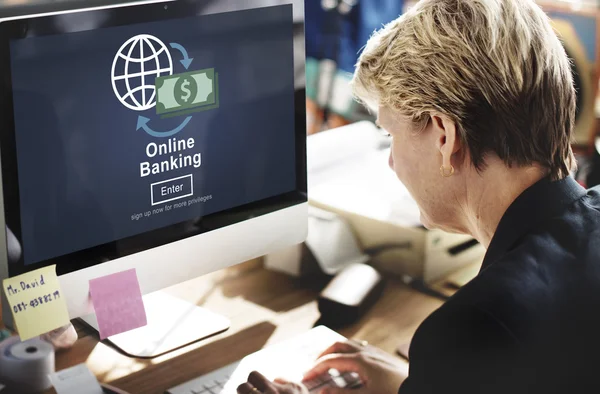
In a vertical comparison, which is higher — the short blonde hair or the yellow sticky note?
the short blonde hair

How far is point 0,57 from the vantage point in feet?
3.51

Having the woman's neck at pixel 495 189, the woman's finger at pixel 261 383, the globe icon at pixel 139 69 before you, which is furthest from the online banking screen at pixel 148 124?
the woman's neck at pixel 495 189

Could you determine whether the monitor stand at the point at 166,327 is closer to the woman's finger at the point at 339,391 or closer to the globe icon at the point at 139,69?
the woman's finger at the point at 339,391

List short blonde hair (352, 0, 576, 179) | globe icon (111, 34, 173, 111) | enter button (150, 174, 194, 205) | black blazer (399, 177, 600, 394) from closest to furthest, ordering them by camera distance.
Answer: black blazer (399, 177, 600, 394)
short blonde hair (352, 0, 576, 179)
globe icon (111, 34, 173, 111)
enter button (150, 174, 194, 205)

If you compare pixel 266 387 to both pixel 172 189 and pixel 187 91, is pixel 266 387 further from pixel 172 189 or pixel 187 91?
pixel 187 91

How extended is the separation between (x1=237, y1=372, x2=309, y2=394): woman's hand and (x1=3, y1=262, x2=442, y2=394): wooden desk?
0.11 meters

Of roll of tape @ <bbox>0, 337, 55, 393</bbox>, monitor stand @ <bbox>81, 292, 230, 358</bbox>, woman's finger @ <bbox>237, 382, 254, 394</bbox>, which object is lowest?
monitor stand @ <bbox>81, 292, 230, 358</bbox>

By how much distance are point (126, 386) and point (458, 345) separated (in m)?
0.58

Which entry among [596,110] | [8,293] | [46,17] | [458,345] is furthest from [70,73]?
[596,110]

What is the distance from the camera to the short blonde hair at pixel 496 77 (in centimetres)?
108

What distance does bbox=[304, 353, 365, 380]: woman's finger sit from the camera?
129 centimetres

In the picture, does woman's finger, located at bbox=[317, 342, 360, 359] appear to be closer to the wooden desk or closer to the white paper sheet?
the wooden desk

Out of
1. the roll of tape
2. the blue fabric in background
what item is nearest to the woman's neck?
the roll of tape

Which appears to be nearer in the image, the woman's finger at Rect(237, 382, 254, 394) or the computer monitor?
the computer monitor
